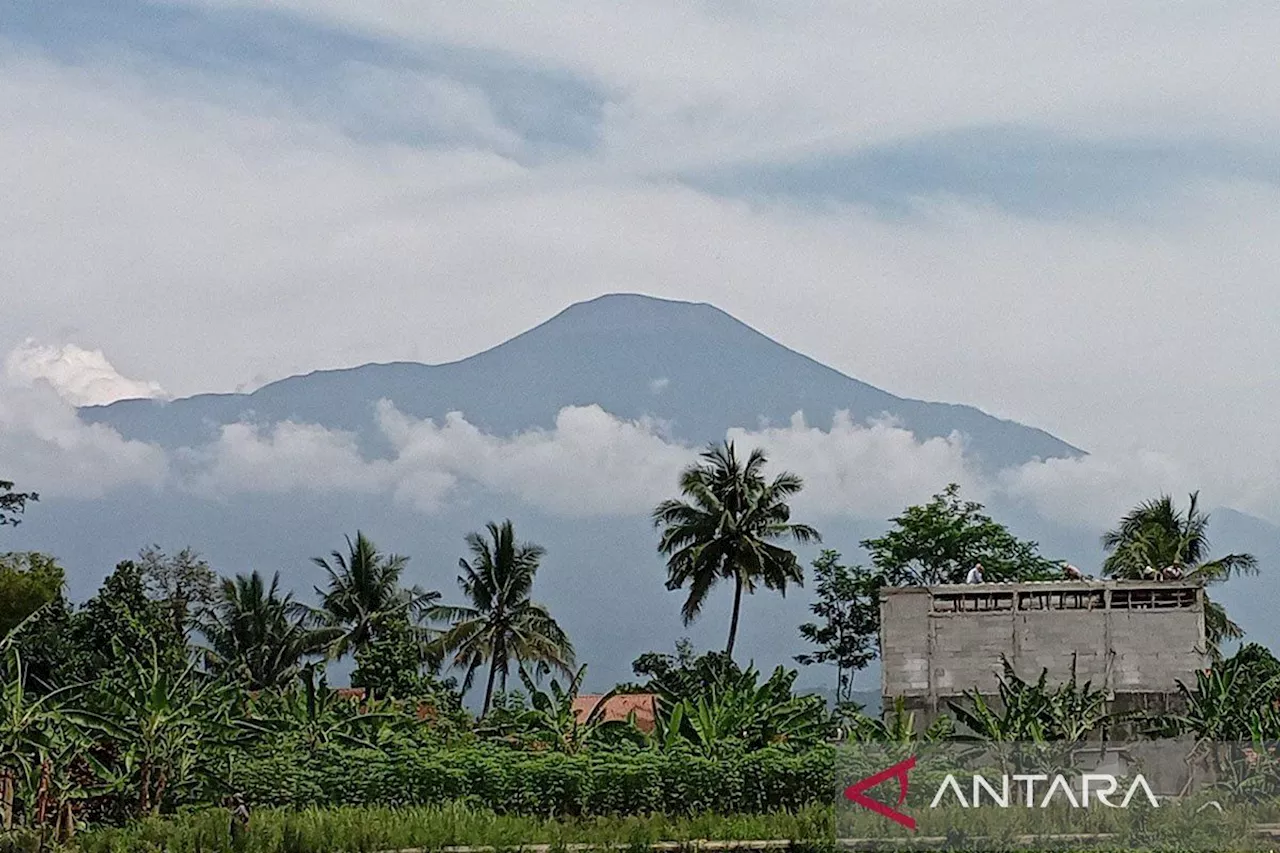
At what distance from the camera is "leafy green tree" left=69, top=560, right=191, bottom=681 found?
2522cm

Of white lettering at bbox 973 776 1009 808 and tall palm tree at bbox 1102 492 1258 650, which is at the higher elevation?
tall palm tree at bbox 1102 492 1258 650

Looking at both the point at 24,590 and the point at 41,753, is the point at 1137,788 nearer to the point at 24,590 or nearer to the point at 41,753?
the point at 41,753

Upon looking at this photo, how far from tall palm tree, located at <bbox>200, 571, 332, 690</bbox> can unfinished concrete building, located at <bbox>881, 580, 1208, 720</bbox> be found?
65.3ft

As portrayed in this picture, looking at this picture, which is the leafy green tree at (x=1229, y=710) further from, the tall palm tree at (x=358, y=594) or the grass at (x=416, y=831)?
the tall palm tree at (x=358, y=594)

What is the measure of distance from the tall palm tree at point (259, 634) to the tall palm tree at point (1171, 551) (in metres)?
18.3

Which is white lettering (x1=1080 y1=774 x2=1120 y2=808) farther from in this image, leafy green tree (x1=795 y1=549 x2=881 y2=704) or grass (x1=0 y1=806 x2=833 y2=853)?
leafy green tree (x1=795 y1=549 x2=881 y2=704)

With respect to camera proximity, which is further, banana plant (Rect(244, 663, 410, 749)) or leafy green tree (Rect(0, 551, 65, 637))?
leafy green tree (Rect(0, 551, 65, 637))

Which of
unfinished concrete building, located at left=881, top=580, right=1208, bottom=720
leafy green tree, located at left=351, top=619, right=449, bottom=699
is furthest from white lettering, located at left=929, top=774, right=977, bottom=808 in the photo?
leafy green tree, located at left=351, top=619, right=449, bottom=699

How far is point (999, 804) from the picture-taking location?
724 inches

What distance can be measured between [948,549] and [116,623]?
71.1 ft

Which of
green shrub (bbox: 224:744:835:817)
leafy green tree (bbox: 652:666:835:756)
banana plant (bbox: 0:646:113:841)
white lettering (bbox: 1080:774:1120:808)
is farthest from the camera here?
leafy green tree (bbox: 652:666:835:756)

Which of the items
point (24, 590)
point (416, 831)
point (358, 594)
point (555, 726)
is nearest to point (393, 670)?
point (24, 590)

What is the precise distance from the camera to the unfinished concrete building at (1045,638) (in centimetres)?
2305

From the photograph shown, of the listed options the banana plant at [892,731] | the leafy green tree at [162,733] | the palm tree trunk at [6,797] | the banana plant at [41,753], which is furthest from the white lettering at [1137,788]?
the palm tree trunk at [6,797]
